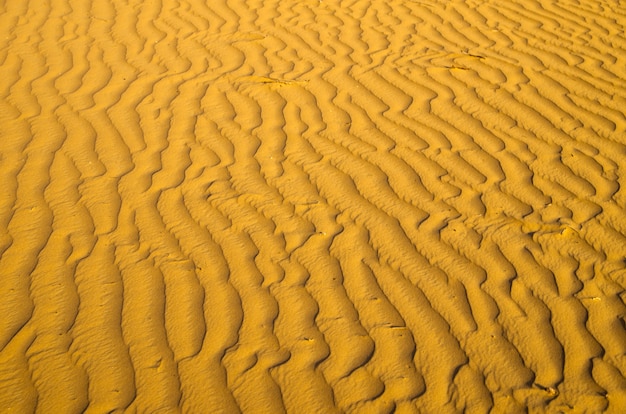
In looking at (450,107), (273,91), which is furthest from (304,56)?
(450,107)

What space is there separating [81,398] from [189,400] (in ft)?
1.33

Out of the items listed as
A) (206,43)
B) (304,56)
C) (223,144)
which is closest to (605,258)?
(223,144)

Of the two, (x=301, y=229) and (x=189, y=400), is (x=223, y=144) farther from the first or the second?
(x=189, y=400)

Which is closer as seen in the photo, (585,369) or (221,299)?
(585,369)

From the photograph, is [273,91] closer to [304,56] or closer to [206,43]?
[304,56]

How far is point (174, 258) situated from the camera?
3277 millimetres

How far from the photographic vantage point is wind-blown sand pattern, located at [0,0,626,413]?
2668mm

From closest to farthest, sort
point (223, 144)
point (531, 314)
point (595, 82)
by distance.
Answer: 1. point (531, 314)
2. point (223, 144)
3. point (595, 82)

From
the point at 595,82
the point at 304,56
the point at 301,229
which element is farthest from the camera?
the point at 304,56

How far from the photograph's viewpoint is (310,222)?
355 cm

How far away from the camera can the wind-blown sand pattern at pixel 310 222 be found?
8.75 feet

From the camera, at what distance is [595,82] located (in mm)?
5191

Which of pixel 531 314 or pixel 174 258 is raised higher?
pixel 531 314

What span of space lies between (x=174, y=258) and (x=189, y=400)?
0.88 metres
